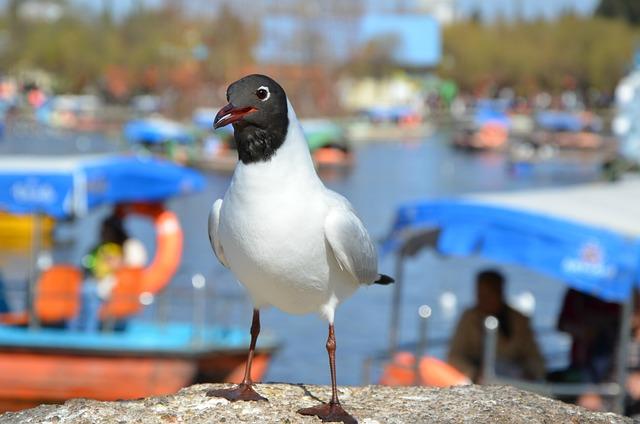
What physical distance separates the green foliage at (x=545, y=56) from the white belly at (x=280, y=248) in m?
85.4

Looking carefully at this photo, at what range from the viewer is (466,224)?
8273 mm

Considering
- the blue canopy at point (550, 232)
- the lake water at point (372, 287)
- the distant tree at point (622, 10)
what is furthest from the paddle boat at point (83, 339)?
the distant tree at point (622, 10)

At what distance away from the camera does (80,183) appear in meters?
11.0

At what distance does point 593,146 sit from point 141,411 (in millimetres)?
51623

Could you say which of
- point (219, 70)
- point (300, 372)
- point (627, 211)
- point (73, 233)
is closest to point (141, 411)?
point (627, 211)

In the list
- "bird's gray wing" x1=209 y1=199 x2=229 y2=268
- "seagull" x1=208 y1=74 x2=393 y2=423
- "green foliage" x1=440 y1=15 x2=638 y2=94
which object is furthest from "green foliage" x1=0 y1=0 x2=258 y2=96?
"seagull" x1=208 y1=74 x2=393 y2=423

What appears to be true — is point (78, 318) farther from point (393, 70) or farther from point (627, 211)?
point (393, 70)

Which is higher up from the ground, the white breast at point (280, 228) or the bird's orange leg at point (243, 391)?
the white breast at point (280, 228)

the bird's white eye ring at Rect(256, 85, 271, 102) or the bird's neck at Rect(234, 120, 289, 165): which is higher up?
the bird's white eye ring at Rect(256, 85, 271, 102)

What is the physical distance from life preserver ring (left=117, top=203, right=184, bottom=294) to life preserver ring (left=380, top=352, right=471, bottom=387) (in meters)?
3.85

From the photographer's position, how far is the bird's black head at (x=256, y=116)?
412 cm

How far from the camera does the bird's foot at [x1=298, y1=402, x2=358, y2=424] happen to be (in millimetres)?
4270

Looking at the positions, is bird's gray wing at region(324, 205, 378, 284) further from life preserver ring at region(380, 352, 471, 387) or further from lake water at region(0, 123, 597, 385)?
lake water at region(0, 123, 597, 385)

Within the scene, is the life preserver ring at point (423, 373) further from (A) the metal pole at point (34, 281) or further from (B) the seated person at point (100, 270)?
(A) the metal pole at point (34, 281)
